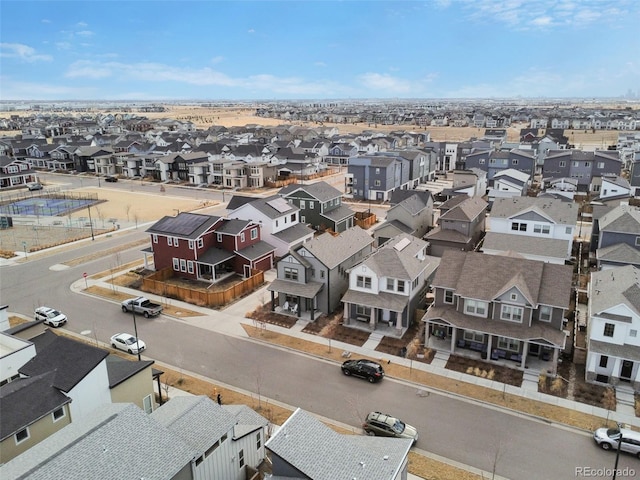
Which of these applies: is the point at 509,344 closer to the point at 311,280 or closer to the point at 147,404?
the point at 311,280

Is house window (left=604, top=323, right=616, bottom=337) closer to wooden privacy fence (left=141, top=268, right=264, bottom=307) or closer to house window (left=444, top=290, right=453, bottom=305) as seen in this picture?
house window (left=444, top=290, right=453, bottom=305)

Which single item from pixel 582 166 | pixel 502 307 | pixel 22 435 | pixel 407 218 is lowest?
pixel 22 435

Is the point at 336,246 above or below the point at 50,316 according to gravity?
above

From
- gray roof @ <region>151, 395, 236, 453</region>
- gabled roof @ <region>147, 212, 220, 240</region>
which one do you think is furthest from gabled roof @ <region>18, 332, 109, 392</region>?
gabled roof @ <region>147, 212, 220, 240</region>

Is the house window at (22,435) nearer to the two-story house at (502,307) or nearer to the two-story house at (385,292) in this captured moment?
the two-story house at (385,292)

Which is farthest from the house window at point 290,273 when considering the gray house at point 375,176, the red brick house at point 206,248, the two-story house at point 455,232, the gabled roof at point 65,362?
the gray house at point 375,176

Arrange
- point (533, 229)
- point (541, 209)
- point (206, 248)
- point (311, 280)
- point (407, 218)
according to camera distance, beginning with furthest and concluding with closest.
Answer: point (407, 218) < point (541, 209) < point (533, 229) < point (206, 248) < point (311, 280)

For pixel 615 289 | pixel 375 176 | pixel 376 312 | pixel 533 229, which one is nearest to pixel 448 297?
pixel 376 312

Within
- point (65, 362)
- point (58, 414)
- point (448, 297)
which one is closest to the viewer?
point (58, 414)
